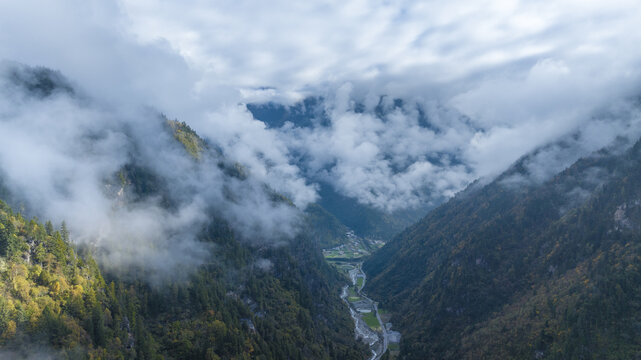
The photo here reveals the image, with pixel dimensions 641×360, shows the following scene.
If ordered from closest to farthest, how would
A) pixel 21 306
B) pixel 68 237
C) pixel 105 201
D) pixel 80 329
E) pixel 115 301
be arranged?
1. pixel 21 306
2. pixel 80 329
3. pixel 115 301
4. pixel 68 237
5. pixel 105 201

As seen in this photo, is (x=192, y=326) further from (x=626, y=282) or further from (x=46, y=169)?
(x=626, y=282)

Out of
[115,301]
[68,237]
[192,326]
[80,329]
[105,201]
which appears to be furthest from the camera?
[105,201]

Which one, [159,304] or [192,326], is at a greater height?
[159,304]

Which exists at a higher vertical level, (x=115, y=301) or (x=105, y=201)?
(x=105, y=201)

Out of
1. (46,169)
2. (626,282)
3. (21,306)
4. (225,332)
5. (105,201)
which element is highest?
(46,169)

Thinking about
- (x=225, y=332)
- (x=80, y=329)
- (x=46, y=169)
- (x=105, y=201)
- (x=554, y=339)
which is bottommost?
(x=554, y=339)

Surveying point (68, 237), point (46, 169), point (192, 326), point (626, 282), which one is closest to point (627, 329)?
point (626, 282)

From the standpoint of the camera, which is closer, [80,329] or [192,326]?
[80,329]

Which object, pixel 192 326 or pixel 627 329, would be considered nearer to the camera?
pixel 627 329

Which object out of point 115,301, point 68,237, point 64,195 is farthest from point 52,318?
point 64,195

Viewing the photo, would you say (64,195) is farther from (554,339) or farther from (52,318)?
(554,339)
